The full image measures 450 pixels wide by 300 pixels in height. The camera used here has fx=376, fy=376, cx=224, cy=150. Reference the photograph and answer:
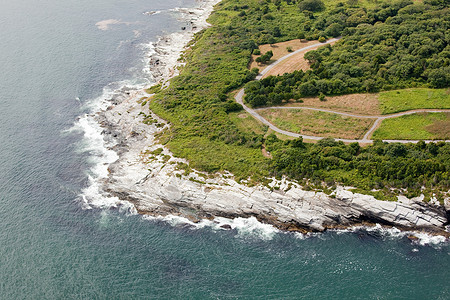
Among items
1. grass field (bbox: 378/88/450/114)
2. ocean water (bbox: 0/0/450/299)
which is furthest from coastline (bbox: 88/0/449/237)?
grass field (bbox: 378/88/450/114)

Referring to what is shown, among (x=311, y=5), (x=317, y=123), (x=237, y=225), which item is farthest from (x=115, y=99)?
(x=311, y=5)

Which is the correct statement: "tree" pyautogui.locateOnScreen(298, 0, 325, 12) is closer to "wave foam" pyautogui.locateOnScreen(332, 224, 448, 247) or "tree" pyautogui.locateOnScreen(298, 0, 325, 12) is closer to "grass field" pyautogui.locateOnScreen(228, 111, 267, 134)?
"grass field" pyautogui.locateOnScreen(228, 111, 267, 134)

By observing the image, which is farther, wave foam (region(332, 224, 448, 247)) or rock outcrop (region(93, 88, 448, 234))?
rock outcrop (region(93, 88, 448, 234))

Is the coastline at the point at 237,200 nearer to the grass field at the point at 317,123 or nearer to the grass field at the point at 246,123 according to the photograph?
the grass field at the point at 246,123

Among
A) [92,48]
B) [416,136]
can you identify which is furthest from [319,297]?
[92,48]

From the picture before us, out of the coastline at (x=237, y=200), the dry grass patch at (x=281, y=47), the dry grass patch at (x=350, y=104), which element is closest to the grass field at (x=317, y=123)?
the dry grass patch at (x=350, y=104)

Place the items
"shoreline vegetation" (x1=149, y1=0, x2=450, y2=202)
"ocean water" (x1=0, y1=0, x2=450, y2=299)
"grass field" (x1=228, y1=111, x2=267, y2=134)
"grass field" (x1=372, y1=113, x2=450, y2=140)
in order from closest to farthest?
1. "ocean water" (x1=0, y1=0, x2=450, y2=299)
2. "shoreline vegetation" (x1=149, y1=0, x2=450, y2=202)
3. "grass field" (x1=372, y1=113, x2=450, y2=140)
4. "grass field" (x1=228, y1=111, x2=267, y2=134)

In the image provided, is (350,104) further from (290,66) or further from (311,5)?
(311,5)
